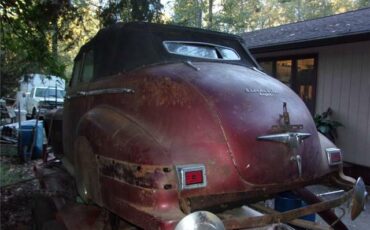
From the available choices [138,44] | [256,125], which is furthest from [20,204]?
[256,125]

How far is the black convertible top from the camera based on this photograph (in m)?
3.44

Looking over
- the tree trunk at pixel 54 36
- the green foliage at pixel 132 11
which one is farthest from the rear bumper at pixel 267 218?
the tree trunk at pixel 54 36

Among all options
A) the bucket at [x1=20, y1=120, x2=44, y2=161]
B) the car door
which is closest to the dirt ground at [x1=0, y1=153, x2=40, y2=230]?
the bucket at [x1=20, y1=120, x2=44, y2=161]

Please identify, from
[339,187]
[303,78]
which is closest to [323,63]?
[303,78]

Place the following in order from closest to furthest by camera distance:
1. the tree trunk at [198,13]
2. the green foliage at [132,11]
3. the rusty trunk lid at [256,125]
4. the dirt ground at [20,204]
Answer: the rusty trunk lid at [256,125] → the dirt ground at [20,204] → the green foliage at [132,11] → the tree trunk at [198,13]

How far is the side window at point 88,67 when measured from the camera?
423 cm

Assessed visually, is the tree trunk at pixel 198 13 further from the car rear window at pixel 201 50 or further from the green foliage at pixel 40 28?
the car rear window at pixel 201 50

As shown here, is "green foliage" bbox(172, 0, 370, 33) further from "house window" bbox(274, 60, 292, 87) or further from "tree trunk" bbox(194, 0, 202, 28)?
"house window" bbox(274, 60, 292, 87)

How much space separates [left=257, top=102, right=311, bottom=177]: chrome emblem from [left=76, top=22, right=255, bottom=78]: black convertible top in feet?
3.56

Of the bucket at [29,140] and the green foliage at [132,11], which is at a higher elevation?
the green foliage at [132,11]

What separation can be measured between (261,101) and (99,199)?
148cm

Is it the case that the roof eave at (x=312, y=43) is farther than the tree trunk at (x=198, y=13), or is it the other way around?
the tree trunk at (x=198, y=13)

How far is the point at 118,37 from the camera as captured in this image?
12.1ft

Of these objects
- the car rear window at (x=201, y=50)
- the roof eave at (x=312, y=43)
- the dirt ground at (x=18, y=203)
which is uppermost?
the roof eave at (x=312, y=43)
